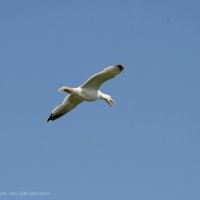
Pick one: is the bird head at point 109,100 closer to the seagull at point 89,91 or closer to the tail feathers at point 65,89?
the seagull at point 89,91

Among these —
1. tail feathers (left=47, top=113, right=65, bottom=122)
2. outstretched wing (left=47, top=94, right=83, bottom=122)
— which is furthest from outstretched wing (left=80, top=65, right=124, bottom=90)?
tail feathers (left=47, top=113, right=65, bottom=122)

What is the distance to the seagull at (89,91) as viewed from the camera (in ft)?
94.8

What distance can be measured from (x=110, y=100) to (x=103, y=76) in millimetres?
2315

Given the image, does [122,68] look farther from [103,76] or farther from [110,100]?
[110,100]

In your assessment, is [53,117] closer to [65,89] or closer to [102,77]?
[65,89]

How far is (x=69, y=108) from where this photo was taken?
3145 cm

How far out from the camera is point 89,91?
1168 inches

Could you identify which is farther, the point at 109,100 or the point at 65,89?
the point at 109,100

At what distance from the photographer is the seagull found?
28.9 meters

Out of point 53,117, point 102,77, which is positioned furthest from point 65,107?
point 102,77

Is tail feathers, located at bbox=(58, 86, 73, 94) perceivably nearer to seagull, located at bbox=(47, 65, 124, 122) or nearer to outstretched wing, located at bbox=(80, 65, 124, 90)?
seagull, located at bbox=(47, 65, 124, 122)

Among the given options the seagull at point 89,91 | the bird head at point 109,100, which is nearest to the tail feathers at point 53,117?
the seagull at point 89,91

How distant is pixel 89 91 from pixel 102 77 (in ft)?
2.78

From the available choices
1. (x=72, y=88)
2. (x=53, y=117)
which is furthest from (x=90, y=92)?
(x=53, y=117)
